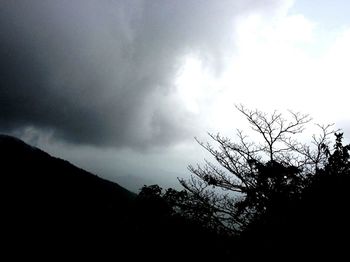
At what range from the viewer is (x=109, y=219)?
13.4 m

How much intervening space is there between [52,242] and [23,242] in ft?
3.53

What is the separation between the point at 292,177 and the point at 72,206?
565 inches

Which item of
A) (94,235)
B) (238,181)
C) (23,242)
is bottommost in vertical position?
(23,242)

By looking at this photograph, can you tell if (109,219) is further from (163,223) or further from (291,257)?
(291,257)

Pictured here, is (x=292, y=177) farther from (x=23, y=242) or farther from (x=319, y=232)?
(x=23, y=242)

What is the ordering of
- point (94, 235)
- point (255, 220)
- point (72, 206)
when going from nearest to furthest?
point (255, 220) < point (94, 235) < point (72, 206)

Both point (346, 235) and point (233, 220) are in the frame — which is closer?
point (346, 235)

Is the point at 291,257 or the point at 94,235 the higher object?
the point at 291,257

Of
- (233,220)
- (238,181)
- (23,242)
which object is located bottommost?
(23,242)

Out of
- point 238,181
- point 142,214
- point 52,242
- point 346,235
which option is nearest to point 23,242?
point 52,242

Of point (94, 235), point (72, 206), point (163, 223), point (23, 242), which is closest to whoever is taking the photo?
point (23, 242)

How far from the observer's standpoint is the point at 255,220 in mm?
8336

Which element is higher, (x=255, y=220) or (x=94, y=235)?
(x=255, y=220)

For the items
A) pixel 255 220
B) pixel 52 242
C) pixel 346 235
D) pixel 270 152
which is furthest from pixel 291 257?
pixel 52 242
